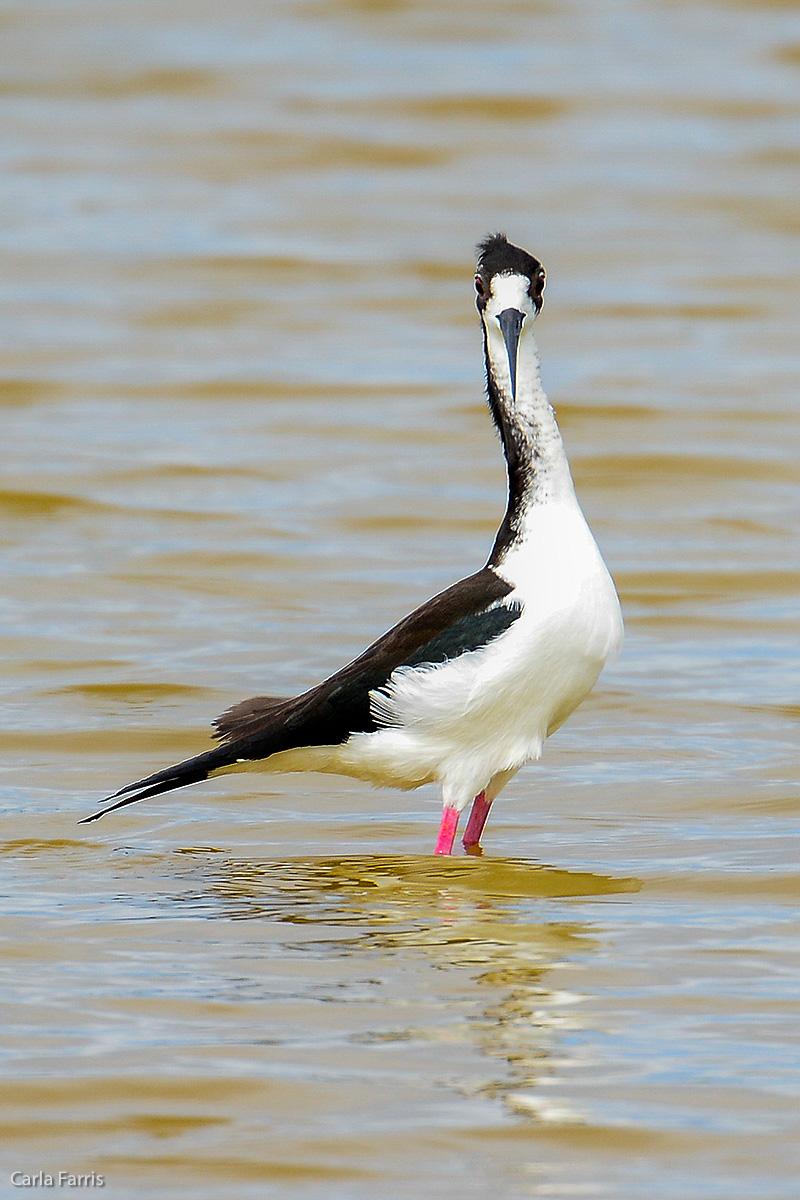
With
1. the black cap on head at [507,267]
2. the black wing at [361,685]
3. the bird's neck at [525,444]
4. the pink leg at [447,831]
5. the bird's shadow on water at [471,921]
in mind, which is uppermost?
the black cap on head at [507,267]

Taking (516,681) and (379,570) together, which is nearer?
(516,681)

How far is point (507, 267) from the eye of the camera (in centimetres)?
738

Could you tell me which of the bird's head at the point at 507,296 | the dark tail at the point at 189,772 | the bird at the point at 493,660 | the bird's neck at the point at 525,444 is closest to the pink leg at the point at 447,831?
the bird at the point at 493,660

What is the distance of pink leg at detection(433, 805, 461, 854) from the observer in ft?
24.1

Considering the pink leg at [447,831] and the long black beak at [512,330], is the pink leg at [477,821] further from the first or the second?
the long black beak at [512,330]

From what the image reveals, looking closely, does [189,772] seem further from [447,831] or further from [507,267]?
[507,267]

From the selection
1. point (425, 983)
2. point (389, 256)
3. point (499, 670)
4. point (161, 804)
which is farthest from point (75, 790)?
point (389, 256)

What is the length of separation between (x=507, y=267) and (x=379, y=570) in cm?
505

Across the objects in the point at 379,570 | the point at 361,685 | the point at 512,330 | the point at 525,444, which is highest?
the point at 512,330

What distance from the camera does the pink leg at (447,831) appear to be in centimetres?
735

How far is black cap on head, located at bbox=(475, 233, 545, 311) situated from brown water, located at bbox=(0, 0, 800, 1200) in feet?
6.68

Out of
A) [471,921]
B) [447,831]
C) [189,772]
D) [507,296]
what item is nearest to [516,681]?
[447,831]

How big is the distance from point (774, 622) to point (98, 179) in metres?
12.6

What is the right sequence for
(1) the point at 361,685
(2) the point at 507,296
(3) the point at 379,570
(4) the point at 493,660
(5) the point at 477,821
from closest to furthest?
(4) the point at 493,660
(1) the point at 361,685
(2) the point at 507,296
(5) the point at 477,821
(3) the point at 379,570
